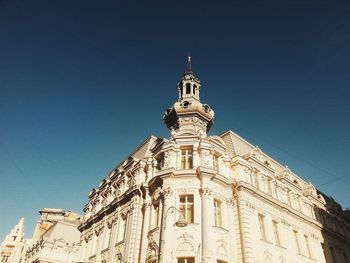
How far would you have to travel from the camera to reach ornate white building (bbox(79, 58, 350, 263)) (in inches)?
930

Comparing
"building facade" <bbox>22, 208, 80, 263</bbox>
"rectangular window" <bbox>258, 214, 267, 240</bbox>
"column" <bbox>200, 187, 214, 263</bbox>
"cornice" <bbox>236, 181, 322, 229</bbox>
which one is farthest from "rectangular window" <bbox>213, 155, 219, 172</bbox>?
"building facade" <bbox>22, 208, 80, 263</bbox>

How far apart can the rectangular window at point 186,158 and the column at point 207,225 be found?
337 centimetres

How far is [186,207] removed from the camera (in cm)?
2483

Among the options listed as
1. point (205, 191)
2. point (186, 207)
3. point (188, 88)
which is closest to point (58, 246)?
point (186, 207)

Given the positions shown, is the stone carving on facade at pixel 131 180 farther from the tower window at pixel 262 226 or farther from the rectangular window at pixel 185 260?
the tower window at pixel 262 226

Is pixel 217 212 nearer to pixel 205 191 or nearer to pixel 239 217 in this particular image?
pixel 239 217

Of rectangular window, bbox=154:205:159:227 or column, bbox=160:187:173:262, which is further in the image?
rectangular window, bbox=154:205:159:227

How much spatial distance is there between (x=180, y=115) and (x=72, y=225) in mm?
35298

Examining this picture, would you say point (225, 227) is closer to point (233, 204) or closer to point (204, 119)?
point (233, 204)

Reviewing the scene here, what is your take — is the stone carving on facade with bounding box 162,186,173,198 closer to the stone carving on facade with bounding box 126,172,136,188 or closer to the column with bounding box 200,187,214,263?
the column with bounding box 200,187,214,263

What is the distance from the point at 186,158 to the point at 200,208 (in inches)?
218

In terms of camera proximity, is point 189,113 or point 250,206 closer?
point 250,206

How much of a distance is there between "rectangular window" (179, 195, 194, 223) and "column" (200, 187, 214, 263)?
4.18 ft

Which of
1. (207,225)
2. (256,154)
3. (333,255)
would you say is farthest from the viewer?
(333,255)
